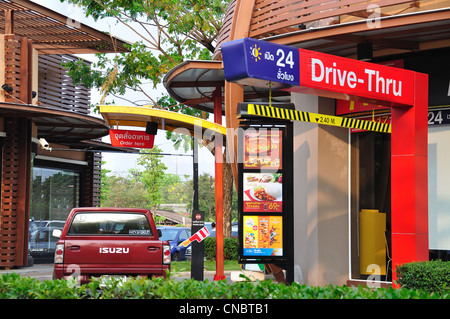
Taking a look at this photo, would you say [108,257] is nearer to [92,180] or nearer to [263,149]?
[263,149]

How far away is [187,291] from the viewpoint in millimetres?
5664

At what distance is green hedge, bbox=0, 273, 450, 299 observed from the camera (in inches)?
214

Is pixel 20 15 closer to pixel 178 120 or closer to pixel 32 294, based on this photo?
pixel 178 120

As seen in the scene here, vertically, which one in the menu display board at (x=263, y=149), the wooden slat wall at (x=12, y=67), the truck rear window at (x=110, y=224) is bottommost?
the truck rear window at (x=110, y=224)

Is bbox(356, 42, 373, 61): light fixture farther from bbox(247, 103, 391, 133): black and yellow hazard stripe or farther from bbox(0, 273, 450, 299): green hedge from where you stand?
bbox(0, 273, 450, 299): green hedge

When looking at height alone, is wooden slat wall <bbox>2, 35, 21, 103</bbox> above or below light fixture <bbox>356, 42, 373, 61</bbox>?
above

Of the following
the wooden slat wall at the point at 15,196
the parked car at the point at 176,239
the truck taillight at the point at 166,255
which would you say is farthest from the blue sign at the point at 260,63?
the parked car at the point at 176,239

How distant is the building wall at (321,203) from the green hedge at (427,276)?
435cm

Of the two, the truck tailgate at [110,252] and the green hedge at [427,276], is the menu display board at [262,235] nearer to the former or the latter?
the truck tailgate at [110,252]

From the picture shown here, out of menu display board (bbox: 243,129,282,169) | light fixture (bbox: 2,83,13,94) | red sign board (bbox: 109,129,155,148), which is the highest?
light fixture (bbox: 2,83,13,94)

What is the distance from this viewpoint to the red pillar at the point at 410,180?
9094mm

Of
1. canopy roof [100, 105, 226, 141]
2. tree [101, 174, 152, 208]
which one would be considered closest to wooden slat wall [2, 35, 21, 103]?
canopy roof [100, 105, 226, 141]

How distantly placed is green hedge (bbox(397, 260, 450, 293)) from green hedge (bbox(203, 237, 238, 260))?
14.3 meters

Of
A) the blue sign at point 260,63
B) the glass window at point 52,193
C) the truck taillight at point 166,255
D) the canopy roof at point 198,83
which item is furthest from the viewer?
the glass window at point 52,193
